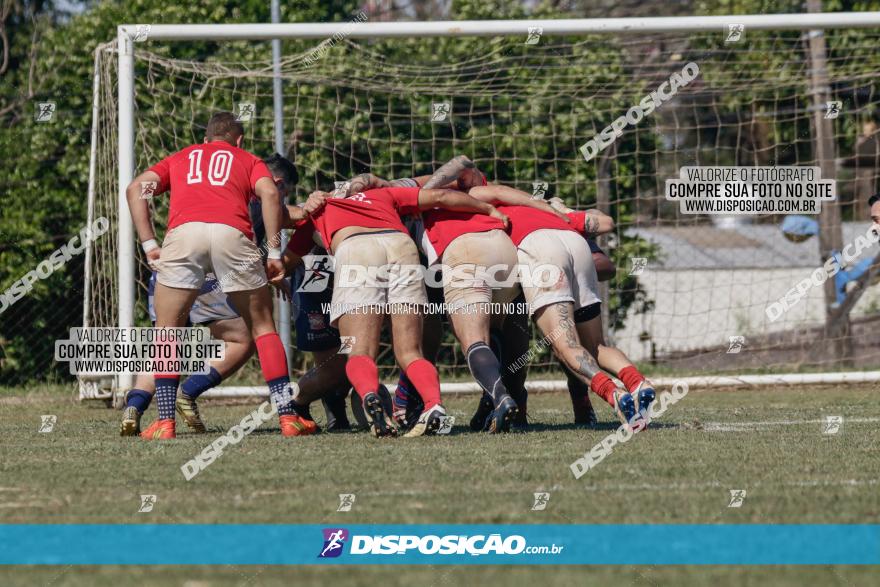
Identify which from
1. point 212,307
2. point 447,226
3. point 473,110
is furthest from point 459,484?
point 473,110

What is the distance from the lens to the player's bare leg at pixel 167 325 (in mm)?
7180

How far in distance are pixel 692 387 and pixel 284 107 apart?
5.11 m

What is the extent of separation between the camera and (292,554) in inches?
144

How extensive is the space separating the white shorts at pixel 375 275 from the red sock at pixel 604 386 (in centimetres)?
110

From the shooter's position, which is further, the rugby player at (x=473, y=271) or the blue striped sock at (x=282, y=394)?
the blue striped sock at (x=282, y=394)

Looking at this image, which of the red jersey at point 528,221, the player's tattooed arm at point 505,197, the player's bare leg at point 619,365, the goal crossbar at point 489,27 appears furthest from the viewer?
the goal crossbar at point 489,27

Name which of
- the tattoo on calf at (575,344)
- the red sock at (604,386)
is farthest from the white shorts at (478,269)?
the red sock at (604,386)

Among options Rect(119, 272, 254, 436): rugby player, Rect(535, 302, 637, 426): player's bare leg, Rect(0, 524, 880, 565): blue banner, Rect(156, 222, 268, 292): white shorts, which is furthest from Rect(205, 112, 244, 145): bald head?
Rect(0, 524, 880, 565): blue banner

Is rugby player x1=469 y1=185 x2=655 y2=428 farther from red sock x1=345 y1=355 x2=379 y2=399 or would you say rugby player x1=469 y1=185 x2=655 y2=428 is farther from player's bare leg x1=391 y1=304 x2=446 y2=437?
red sock x1=345 y1=355 x2=379 y2=399

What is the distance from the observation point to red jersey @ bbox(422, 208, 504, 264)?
7367 mm

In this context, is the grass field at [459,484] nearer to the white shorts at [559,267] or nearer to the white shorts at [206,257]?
the white shorts at [559,267]

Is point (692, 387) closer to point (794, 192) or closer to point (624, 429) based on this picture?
point (794, 192)

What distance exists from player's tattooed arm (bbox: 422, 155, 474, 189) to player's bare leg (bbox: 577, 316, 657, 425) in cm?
119

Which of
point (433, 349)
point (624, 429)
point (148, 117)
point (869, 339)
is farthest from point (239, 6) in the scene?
point (869, 339)
